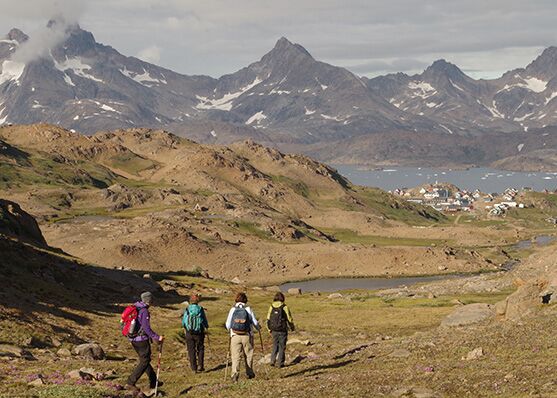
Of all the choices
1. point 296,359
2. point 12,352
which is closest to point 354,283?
point 296,359

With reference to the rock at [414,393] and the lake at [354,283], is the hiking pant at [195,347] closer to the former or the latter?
the rock at [414,393]

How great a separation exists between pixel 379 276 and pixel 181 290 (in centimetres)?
8651

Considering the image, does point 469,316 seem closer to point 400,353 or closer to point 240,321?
point 400,353

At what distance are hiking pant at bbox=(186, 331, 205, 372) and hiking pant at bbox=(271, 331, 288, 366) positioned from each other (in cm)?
340

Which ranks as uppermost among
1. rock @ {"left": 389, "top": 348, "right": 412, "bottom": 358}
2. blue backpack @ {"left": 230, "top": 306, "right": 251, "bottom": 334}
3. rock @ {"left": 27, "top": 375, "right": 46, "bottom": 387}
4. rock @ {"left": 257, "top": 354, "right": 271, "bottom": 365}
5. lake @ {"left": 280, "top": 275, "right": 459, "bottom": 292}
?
blue backpack @ {"left": 230, "top": 306, "right": 251, "bottom": 334}

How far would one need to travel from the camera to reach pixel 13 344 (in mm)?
39375

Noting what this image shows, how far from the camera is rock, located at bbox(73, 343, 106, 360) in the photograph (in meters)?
38.9

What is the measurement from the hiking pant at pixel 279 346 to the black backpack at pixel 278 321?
401 millimetres

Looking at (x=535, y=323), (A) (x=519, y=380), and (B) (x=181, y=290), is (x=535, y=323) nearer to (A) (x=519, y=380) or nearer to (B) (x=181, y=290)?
(A) (x=519, y=380)

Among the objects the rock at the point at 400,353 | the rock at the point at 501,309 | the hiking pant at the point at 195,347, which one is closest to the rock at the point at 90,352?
the hiking pant at the point at 195,347

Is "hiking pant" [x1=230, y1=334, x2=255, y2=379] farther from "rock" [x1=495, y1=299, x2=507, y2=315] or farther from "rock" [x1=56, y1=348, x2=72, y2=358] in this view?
"rock" [x1=495, y1=299, x2=507, y2=315]

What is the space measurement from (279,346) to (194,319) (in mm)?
4251

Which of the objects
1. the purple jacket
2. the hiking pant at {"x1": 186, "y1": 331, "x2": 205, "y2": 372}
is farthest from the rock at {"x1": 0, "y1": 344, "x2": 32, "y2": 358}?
the purple jacket

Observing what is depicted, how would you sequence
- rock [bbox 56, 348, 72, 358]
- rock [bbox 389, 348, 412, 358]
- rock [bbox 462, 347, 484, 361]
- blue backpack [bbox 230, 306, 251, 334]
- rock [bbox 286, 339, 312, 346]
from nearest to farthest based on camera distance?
blue backpack [bbox 230, 306, 251, 334], rock [bbox 462, 347, 484, 361], rock [bbox 389, 348, 412, 358], rock [bbox 56, 348, 72, 358], rock [bbox 286, 339, 312, 346]
